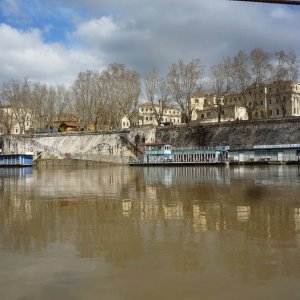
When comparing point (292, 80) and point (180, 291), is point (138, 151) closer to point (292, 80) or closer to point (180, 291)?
point (292, 80)

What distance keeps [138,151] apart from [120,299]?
70133mm

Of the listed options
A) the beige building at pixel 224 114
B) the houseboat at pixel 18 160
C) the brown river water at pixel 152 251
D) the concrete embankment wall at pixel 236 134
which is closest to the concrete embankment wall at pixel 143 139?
the concrete embankment wall at pixel 236 134

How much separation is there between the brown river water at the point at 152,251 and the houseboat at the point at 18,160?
60264mm

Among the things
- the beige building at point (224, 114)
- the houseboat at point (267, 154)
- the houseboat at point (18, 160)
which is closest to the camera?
the houseboat at point (267, 154)

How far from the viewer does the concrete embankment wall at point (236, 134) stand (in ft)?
204

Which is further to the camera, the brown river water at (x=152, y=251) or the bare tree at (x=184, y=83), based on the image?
the bare tree at (x=184, y=83)

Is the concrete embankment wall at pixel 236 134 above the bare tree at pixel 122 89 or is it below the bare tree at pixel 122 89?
below

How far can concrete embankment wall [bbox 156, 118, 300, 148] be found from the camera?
62028 mm

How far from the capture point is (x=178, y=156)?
6800 centimetres

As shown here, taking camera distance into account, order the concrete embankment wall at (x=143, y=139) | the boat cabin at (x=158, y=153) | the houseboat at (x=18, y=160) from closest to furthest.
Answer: the concrete embankment wall at (x=143, y=139), the boat cabin at (x=158, y=153), the houseboat at (x=18, y=160)

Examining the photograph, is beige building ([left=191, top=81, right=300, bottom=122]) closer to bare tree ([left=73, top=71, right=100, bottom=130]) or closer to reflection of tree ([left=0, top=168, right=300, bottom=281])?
bare tree ([left=73, top=71, right=100, bottom=130])

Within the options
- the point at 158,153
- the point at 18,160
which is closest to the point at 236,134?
the point at 158,153

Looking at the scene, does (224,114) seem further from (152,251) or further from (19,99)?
(152,251)

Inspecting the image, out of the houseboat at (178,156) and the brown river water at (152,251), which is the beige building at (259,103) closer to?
the houseboat at (178,156)
